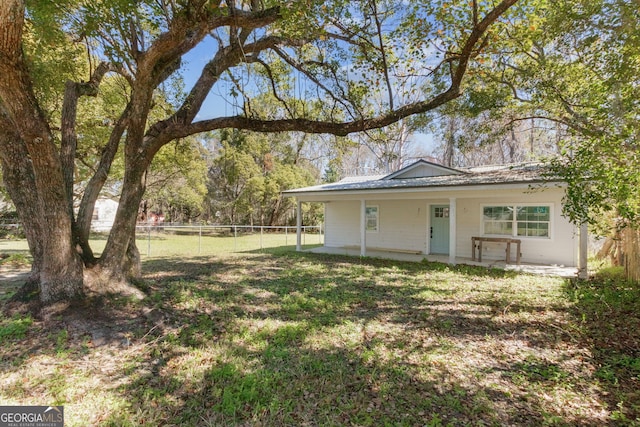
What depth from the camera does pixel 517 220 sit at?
1027 centimetres

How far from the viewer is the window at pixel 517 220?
32.2 feet

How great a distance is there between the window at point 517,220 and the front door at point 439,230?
135cm

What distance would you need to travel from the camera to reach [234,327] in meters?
4.54

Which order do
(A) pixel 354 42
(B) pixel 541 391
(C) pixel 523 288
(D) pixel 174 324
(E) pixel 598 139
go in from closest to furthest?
(B) pixel 541 391 → (D) pixel 174 324 → (E) pixel 598 139 → (A) pixel 354 42 → (C) pixel 523 288

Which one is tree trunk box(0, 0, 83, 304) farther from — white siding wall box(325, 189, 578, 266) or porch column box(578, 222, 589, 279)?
porch column box(578, 222, 589, 279)

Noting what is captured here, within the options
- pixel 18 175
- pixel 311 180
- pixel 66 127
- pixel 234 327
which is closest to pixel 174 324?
pixel 234 327

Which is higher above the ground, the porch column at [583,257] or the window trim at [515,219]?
the window trim at [515,219]

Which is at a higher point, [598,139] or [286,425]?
[598,139]

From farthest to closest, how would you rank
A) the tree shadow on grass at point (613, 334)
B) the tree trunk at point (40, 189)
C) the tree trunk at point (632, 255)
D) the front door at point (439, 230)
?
the front door at point (439, 230)
the tree trunk at point (632, 255)
the tree trunk at point (40, 189)
the tree shadow on grass at point (613, 334)

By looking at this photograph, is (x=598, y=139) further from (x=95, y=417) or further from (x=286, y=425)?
(x=95, y=417)

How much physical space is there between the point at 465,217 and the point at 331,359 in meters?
9.25

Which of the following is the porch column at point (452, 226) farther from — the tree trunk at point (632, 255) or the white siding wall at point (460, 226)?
the tree trunk at point (632, 255)

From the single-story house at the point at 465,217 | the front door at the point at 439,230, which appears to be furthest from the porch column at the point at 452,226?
the front door at the point at 439,230

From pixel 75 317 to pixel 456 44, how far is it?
8054 mm
